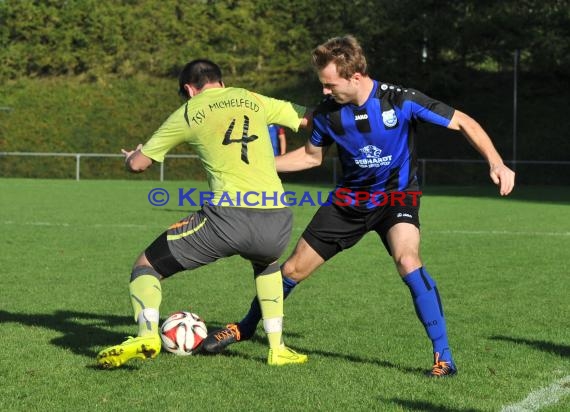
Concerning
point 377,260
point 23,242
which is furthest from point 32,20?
point 377,260

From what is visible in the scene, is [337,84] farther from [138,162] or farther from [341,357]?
[341,357]

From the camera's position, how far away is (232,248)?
5.34 metres

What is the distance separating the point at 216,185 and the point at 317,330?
1848mm

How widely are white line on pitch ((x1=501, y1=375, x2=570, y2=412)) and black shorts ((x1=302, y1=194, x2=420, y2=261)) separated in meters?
1.26

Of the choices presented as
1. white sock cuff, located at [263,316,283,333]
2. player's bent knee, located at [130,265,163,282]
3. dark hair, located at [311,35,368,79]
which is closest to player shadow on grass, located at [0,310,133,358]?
player's bent knee, located at [130,265,163,282]

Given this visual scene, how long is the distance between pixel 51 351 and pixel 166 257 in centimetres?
119

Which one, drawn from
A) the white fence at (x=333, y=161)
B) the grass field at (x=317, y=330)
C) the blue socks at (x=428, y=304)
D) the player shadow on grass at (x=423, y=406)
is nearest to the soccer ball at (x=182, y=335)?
the grass field at (x=317, y=330)

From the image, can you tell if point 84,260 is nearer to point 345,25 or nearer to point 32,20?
point 345,25

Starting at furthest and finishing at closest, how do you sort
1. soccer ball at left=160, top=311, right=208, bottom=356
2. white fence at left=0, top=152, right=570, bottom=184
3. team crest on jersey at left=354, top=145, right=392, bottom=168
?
white fence at left=0, top=152, right=570, bottom=184
soccer ball at left=160, top=311, right=208, bottom=356
team crest on jersey at left=354, top=145, right=392, bottom=168

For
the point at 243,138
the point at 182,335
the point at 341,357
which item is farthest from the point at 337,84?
the point at 182,335

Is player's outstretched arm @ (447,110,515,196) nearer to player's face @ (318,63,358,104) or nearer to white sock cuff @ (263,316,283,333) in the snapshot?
player's face @ (318,63,358,104)

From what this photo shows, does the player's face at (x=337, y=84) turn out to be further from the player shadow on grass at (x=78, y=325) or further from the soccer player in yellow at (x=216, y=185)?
the player shadow on grass at (x=78, y=325)

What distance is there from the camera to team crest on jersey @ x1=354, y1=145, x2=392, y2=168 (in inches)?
219

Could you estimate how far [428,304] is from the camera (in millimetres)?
5410
